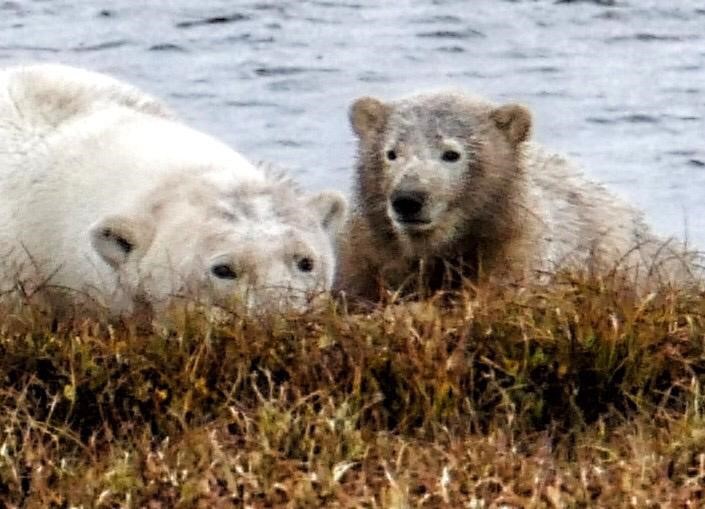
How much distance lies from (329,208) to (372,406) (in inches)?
44.2

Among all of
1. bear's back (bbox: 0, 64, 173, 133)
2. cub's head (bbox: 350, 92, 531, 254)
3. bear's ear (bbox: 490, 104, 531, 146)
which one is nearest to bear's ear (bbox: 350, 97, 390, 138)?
cub's head (bbox: 350, 92, 531, 254)

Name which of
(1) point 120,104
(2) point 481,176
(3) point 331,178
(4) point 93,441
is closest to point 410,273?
(2) point 481,176

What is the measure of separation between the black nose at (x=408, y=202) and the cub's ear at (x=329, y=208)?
0.57 m

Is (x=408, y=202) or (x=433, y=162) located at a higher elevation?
(x=433, y=162)

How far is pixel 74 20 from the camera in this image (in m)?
16.2

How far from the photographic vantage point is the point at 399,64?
1475 centimetres

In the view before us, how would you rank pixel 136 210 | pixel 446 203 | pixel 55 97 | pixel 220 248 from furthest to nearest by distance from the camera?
1. pixel 446 203
2. pixel 55 97
3. pixel 136 210
4. pixel 220 248

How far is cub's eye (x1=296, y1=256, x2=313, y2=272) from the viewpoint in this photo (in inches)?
277

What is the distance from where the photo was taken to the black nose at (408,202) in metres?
8.11

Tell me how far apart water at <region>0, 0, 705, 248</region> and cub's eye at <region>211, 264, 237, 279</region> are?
4612 millimetres

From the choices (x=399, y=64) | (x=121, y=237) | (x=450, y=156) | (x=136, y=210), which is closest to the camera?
(x=121, y=237)

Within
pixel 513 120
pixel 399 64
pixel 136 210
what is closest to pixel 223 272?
pixel 136 210

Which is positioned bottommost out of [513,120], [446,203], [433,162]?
[446,203]

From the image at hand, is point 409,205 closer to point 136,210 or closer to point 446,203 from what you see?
point 446,203
